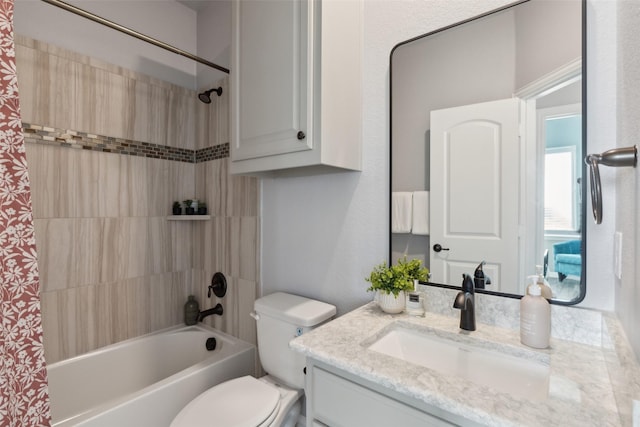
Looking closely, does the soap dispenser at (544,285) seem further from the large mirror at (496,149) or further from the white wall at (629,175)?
the white wall at (629,175)

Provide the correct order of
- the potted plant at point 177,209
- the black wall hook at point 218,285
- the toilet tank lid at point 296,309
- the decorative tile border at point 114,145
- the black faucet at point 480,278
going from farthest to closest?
the potted plant at point 177,209, the black wall hook at point 218,285, the decorative tile border at point 114,145, the toilet tank lid at point 296,309, the black faucet at point 480,278

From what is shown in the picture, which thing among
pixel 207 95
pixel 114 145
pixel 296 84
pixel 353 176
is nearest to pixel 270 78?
pixel 296 84

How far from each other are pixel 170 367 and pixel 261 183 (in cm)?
133

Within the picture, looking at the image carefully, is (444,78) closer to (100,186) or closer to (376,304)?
(376,304)

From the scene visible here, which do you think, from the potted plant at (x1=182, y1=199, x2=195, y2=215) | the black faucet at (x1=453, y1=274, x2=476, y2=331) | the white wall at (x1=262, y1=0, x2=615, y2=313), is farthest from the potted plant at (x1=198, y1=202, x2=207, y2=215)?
the black faucet at (x1=453, y1=274, x2=476, y2=331)

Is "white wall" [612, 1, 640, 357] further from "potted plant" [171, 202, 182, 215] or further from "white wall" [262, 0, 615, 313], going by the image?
"potted plant" [171, 202, 182, 215]

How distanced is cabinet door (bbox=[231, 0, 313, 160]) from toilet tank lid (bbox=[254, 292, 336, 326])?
692mm

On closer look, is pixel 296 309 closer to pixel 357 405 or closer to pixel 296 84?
pixel 357 405

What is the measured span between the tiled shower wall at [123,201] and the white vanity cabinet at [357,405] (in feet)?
3.21

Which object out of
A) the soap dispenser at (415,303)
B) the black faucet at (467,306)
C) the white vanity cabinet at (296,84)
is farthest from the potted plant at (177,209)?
the black faucet at (467,306)

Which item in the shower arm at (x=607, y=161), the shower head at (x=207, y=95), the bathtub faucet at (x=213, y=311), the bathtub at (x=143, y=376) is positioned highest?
the shower head at (x=207, y=95)

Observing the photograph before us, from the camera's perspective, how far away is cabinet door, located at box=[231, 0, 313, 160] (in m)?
1.14

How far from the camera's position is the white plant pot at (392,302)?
1.08 metres

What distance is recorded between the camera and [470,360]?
90 centimetres
